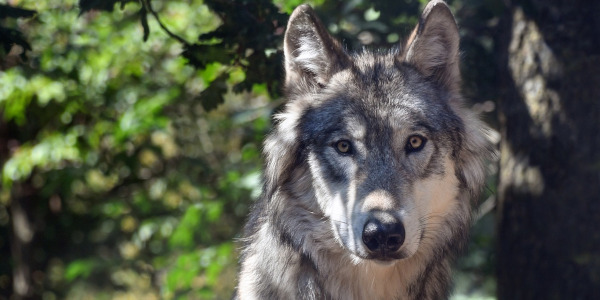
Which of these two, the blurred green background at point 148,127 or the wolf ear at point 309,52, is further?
the blurred green background at point 148,127

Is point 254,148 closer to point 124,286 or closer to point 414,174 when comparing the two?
point 414,174

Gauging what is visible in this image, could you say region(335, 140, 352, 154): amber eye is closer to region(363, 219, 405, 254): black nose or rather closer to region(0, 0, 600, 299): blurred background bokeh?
region(363, 219, 405, 254): black nose

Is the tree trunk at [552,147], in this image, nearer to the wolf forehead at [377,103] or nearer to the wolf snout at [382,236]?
the wolf forehead at [377,103]

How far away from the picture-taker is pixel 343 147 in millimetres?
3297

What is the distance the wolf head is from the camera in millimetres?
3090

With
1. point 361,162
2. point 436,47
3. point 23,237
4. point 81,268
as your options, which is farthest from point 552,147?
point 23,237

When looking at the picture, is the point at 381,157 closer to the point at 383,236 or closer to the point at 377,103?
the point at 377,103

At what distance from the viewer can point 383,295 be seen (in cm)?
350

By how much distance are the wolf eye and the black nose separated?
0.48 metres

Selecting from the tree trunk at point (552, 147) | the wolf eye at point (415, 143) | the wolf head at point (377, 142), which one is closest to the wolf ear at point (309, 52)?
the wolf head at point (377, 142)

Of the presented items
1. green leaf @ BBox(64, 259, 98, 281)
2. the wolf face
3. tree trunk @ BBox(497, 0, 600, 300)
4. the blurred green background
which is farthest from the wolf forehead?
green leaf @ BBox(64, 259, 98, 281)

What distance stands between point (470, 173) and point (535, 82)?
123 cm

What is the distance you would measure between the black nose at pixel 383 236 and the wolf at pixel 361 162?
14 centimetres

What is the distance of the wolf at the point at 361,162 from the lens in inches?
127
